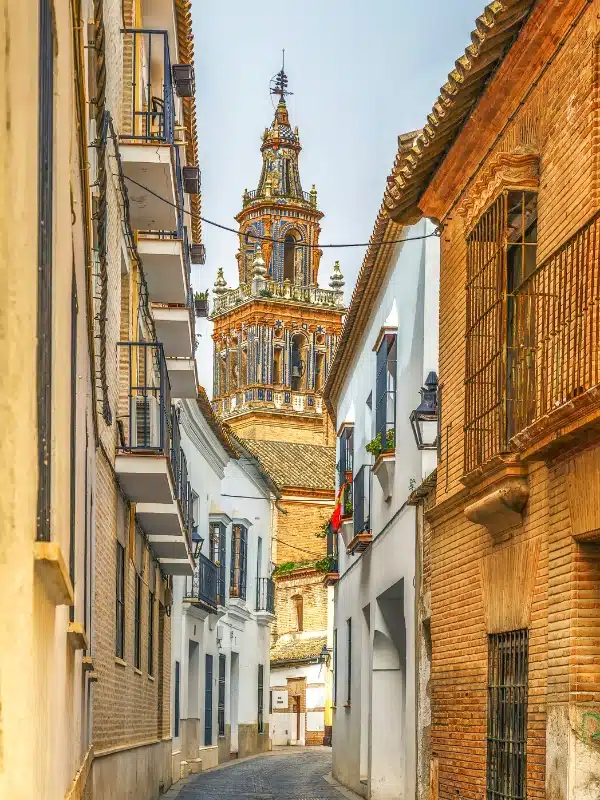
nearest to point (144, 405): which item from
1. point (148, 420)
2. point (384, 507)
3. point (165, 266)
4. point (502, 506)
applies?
point (148, 420)

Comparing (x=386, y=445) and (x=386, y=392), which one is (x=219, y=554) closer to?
(x=386, y=392)

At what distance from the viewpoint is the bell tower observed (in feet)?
236

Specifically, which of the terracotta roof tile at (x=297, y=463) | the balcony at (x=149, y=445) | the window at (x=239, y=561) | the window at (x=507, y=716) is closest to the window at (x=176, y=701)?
the balcony at (x=149, y=445)

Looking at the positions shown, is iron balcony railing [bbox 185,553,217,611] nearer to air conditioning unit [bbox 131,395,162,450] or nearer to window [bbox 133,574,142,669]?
window [bbox 133,574,142,669]

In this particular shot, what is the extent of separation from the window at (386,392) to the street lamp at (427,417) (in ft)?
9.21

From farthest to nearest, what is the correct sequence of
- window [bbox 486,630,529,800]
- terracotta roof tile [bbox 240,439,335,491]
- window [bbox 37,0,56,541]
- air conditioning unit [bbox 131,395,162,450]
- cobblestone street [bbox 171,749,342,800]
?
terracotta roof tile [bbox 240,439,335,491], cobblestone street [bbox 171,749,342,800], air conditioning unit [bbox 131,395,162,450], window [bbox 486,630,529,800], window [bbox 37,0,56,541]

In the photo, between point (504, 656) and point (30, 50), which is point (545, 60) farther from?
point (30, 50)

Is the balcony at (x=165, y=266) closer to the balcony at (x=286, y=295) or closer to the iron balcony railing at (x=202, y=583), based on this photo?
the iron balcony railing at (x=202, y=583)

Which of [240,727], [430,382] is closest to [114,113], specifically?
[430,382]

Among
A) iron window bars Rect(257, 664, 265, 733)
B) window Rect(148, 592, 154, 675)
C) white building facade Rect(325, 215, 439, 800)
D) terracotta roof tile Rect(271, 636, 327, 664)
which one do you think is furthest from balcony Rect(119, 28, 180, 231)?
terracotta roof tile Rect(271, 636, 327, 664)

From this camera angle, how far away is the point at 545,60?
30.6 feet

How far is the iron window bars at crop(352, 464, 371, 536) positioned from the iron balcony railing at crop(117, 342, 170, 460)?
370 centimetres

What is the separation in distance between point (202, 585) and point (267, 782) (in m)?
4.88

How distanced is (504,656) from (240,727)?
2969 centimetres
